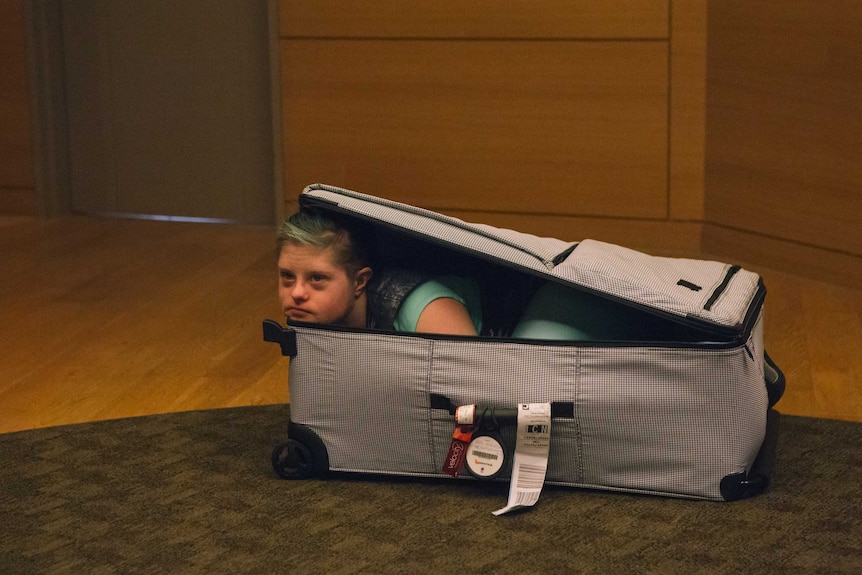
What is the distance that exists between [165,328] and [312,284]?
1.11 m

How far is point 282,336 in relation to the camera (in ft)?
6.28

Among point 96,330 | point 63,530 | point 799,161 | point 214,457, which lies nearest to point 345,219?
point 214,457

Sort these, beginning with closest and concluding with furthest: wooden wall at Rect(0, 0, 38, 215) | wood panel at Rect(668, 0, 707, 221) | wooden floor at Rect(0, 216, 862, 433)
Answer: wooden floor at Rect(0, 216, 862, 433)
wood panel at Rect(668, 0, 707, 221)
wooden wall at Rect(0, 0, 38, 215)

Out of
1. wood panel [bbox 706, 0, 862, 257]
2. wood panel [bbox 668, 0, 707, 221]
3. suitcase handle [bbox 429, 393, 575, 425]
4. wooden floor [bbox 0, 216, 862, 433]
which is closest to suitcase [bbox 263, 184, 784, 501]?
suitcase handle [bbox 429, 393, 575, 425]

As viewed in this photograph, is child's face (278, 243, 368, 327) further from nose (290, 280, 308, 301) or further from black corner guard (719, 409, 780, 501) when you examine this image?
black corner guard (719, 409, 780, 501)

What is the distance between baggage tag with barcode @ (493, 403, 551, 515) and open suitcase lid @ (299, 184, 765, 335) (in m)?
0.21

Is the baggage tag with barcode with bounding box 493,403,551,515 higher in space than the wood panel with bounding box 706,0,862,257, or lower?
lower

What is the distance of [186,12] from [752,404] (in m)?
2.84

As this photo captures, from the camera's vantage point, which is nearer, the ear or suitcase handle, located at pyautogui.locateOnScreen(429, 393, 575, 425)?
suitcase handle, located at pyautogui.locateOnScreen(429, 393, 575, 425)

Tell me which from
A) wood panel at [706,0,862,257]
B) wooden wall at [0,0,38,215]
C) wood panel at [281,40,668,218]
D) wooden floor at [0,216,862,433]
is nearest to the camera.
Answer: wooden floor at [0,216,862,433]

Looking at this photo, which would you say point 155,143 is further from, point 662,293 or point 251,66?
point 662,293

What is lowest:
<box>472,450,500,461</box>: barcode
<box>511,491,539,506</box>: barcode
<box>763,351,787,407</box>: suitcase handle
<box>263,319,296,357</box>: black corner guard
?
<box>511,491,539,506</box>: barcode

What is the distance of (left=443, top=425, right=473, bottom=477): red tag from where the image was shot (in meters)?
1.84

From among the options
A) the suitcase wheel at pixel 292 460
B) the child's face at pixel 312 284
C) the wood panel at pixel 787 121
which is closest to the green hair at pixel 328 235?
the child's face at pixel 312 284
